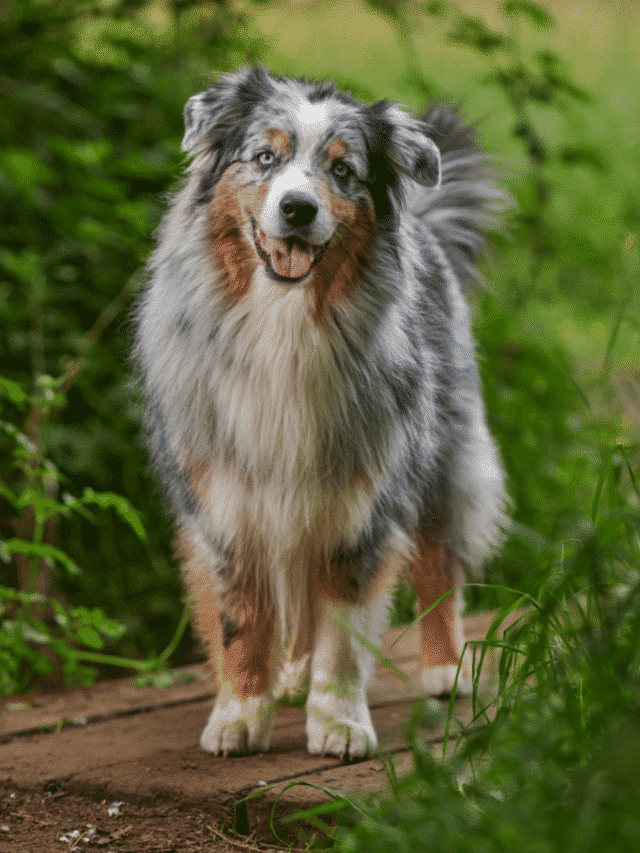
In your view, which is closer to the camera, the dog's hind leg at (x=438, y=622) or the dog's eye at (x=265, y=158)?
the dog's eye at (x=265, y=158)

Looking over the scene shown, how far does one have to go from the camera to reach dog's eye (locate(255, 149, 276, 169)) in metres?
2.35

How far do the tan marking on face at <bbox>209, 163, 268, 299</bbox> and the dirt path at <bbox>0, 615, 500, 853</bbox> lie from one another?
47.7 inches

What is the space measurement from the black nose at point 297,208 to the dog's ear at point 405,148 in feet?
1.51

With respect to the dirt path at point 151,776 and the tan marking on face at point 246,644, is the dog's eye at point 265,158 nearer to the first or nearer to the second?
the tan marking on face at point 246,644

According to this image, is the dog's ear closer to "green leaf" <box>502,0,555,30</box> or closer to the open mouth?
the open mouth

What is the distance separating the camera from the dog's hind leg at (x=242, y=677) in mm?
2422

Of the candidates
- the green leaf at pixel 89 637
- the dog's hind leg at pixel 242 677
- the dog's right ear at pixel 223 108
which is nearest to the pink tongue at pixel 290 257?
the dog's right ear at pixel 223 108

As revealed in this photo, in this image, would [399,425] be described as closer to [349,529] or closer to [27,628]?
[349,529]

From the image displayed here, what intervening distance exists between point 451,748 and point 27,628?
1.49 metres

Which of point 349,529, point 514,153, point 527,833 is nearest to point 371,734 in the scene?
point 349,529

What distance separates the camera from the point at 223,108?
8.23ft

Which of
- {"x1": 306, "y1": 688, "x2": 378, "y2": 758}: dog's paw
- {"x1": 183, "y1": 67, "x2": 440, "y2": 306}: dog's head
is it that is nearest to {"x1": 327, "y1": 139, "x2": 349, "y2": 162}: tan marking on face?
{"x1": 183, "y1": 67, "x2": 440, "y2": 306}: dog's head

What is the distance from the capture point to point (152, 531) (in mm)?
4238

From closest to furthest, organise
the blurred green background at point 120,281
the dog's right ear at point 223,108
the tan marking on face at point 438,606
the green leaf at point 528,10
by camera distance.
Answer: the dog's right ear at point 223,108 → the tan marking on face at point 438,606 → the green leaf at point 528,10 → the blurred green background at point 120,281
